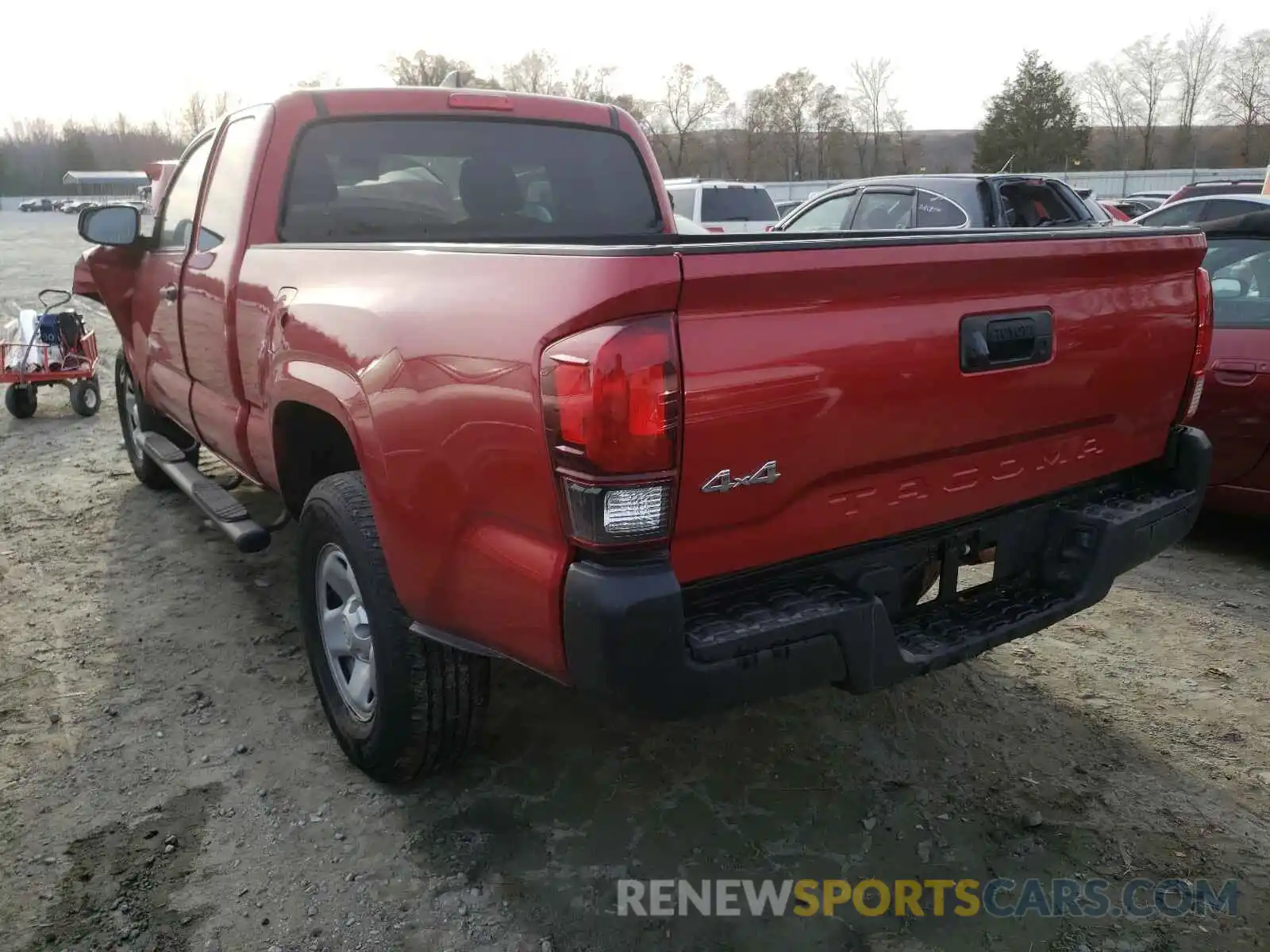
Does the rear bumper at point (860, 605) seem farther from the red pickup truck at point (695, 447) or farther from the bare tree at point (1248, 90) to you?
the bare tree at point (1248, 90)

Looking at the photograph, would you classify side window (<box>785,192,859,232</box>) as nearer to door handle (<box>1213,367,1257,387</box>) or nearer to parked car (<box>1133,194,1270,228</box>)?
parked car (<box>1133,194,1270,228</box>)

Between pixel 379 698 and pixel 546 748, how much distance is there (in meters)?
0.68

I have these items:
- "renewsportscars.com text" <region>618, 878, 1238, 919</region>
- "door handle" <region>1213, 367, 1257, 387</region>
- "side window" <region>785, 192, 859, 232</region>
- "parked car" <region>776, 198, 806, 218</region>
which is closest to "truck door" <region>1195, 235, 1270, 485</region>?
"door handle" <region>1213, 367, 1257, 387</region>

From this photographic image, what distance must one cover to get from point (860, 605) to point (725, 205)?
14.3 metres

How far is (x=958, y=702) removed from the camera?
3.55 metres

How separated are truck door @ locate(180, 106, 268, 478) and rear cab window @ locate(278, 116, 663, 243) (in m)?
0.22

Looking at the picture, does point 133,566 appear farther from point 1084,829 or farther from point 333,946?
point 1084,829

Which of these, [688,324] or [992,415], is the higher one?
[688,324]

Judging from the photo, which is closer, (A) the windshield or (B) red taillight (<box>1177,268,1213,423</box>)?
(B) red taillight (<box>1177,268,1213,423</box>)

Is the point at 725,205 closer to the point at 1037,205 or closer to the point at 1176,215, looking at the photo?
the point at 1037,205

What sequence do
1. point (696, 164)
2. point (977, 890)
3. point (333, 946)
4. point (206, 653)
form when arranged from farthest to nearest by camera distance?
1. point (696, 164)
2. point (206, 653)
3. point (977, 890)
4. point (333, 946)

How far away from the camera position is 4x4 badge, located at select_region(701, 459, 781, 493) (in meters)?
2.07

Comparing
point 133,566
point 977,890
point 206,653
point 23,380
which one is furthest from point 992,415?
point 23,380

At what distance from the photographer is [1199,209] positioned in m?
13.9
